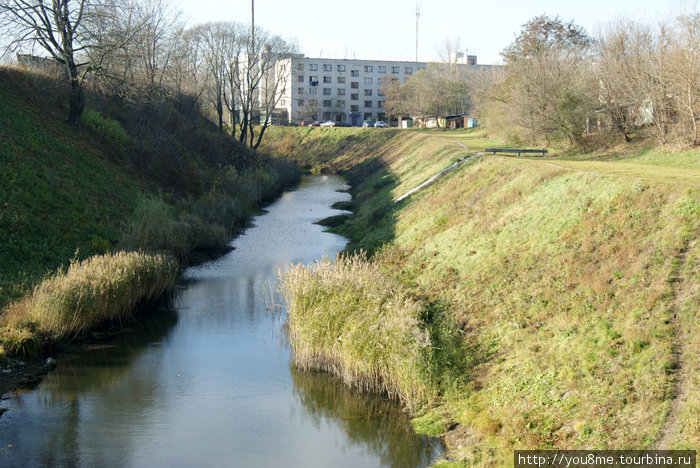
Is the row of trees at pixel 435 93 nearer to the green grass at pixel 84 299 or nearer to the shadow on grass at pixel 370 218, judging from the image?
the shadow on grass at pixel 370 218

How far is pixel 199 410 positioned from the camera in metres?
14.3

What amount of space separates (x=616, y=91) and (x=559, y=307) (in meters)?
25.0

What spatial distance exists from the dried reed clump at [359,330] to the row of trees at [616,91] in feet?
65.0

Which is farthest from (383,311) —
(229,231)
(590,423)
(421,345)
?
(229,231)

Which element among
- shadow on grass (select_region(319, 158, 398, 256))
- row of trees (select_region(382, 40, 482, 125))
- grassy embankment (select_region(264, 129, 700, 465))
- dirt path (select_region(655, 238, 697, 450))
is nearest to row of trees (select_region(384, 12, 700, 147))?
grassy embankment (select_region(264, 129, 700, 465))

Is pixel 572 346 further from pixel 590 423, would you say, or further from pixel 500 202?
pixel 500 202

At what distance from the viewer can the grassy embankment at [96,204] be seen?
1761 centimetres

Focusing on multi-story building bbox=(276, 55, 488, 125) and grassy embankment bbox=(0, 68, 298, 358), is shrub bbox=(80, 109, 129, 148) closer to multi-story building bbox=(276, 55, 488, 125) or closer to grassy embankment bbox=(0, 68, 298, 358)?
grassy embankment bbox=(0, 68, 298, 358)

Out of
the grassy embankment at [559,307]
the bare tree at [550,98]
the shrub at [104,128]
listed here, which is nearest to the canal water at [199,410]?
the grassy embankment at [559,307]

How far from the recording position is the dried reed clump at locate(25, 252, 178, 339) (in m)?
16.5

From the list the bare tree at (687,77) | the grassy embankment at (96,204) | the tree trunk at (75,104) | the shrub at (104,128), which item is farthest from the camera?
the shrub at (104,128)

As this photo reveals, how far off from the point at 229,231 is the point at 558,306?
23.4 meters

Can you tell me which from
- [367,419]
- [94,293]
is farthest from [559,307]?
[94,293]

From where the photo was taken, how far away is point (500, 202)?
75.9 feet
